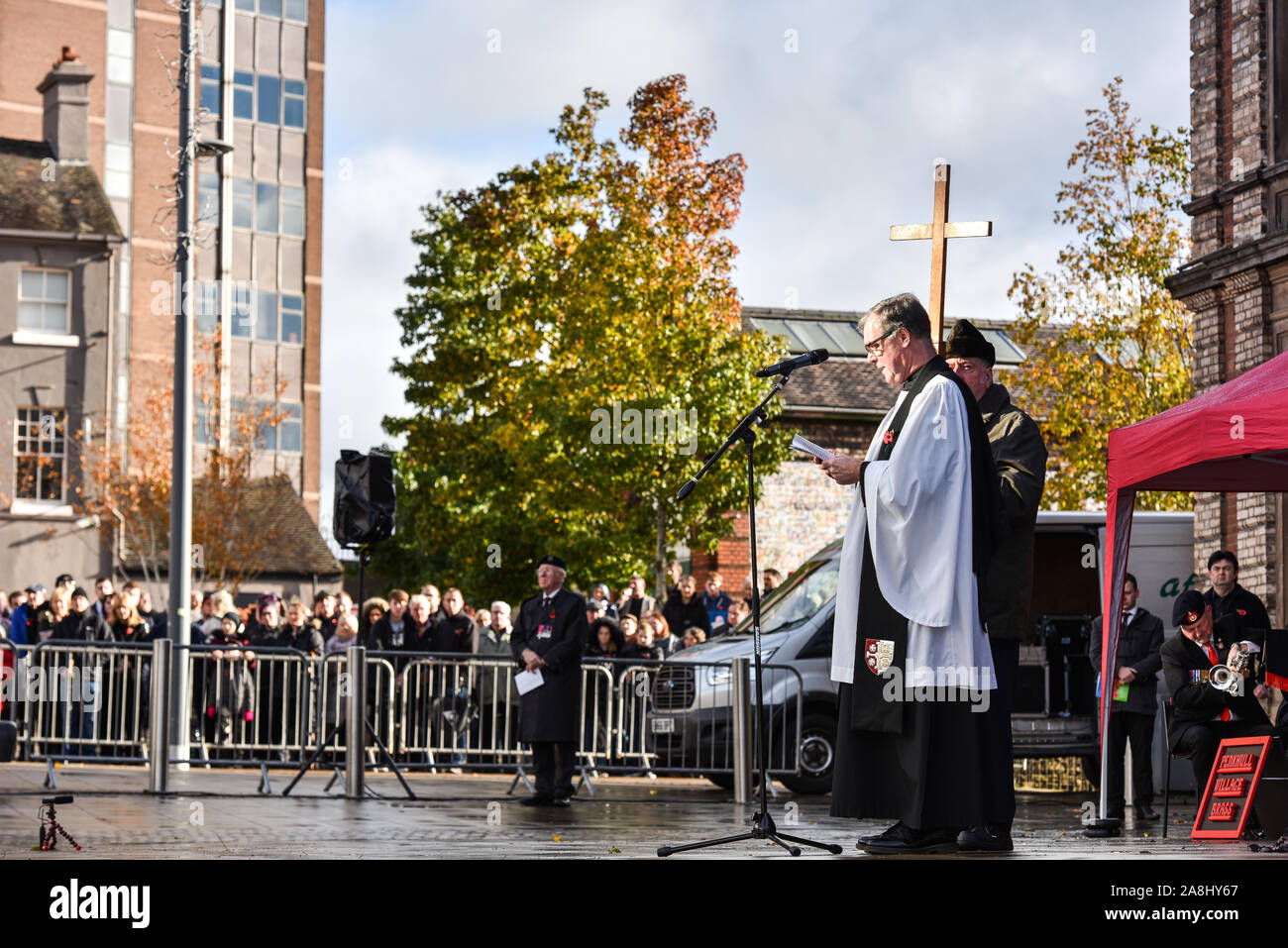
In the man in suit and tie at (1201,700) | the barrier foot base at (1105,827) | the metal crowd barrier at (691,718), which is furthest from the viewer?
the metal crowd barrier at (691,718)

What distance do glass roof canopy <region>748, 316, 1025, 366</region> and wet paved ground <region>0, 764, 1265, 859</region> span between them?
28.4 metres

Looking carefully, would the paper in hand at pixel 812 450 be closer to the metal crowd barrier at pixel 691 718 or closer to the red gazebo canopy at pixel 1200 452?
the red gazebo canopy at pixel 1200 452

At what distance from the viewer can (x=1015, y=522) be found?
7.95m

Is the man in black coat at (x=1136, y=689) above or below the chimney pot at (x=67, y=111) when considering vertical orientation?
below

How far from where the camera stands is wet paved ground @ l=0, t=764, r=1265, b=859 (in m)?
8.42

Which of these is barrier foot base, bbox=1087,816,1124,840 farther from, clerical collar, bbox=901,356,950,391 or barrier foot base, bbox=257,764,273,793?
barrier foot base, bbox=257,764,273,793

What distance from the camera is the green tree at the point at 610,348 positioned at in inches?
1125

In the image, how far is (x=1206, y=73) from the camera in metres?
21.1

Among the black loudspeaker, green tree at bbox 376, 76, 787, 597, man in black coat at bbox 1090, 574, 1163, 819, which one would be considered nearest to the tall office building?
green tree at bbox 376, 76, 787, 597

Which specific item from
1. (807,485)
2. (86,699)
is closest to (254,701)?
(86,699)

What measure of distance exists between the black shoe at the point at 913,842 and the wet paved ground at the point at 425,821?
15.4 inches

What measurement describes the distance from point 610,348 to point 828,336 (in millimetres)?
18302

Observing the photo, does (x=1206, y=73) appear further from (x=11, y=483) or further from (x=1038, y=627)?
Result: (x=11, y=483)

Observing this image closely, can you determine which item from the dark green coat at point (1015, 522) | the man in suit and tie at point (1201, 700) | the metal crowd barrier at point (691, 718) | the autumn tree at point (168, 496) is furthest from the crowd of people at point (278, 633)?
the autumn tree at point (168, 496)
